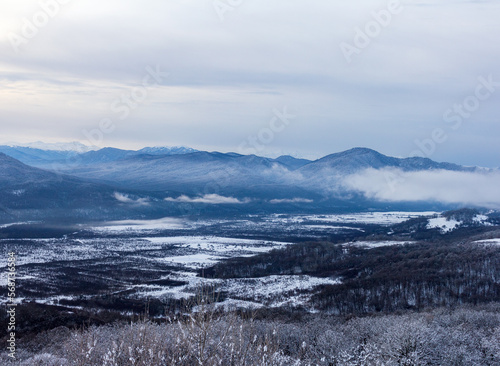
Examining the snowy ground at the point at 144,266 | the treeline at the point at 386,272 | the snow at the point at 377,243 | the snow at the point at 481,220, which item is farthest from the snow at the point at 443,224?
the treeline at the point at 386,272

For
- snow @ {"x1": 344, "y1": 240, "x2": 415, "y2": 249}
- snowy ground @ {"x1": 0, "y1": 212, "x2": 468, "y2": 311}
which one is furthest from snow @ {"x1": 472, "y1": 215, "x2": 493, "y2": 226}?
snow @ {"x1": 344, "y1": 240, "x2": 415, "y2": 249}

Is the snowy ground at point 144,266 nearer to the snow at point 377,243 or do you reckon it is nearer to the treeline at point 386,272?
the snow at point 377,243

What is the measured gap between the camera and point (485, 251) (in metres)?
87.1

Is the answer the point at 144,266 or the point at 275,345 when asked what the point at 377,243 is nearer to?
the point at 144,266

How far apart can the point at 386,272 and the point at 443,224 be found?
3779 inches

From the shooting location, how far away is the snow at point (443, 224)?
16160cm

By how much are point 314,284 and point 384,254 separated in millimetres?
26232

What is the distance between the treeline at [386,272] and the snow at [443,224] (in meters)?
56.7

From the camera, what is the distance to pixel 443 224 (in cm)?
16788

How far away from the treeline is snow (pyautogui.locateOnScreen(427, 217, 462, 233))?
56.7m

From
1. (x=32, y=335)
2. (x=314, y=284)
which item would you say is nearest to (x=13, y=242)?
(x=314, y=284)

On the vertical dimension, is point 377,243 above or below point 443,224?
below

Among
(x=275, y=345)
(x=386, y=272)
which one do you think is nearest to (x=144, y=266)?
(x=386, y=272)

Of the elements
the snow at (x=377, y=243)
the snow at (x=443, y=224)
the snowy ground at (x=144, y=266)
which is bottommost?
the snowy ground at (x=144, y=266)
